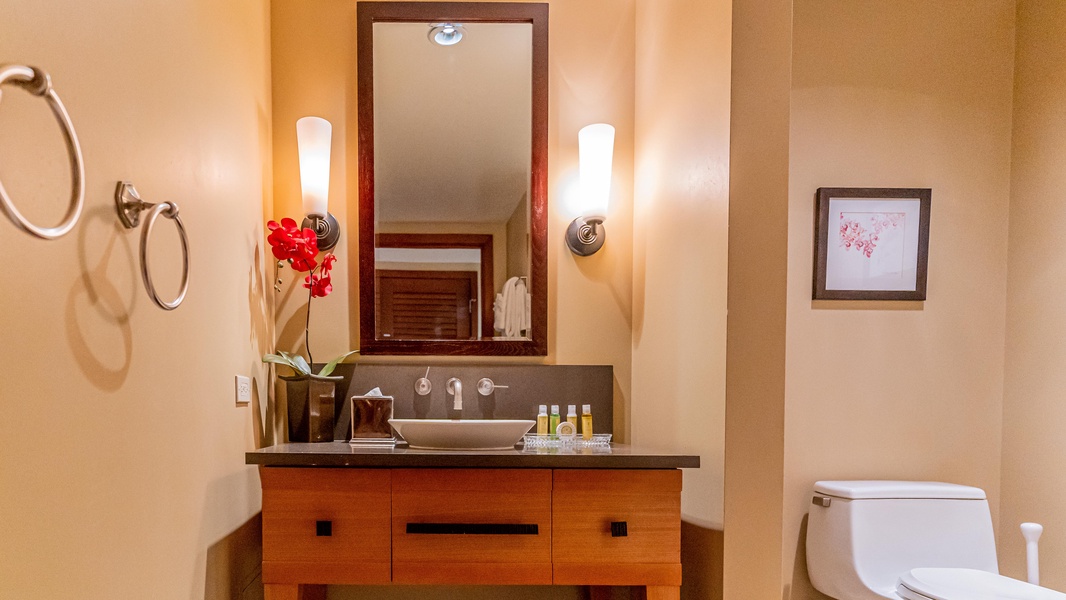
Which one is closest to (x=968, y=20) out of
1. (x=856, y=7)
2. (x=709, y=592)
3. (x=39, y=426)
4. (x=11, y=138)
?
(x=856, y=7)

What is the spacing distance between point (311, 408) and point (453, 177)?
948mm

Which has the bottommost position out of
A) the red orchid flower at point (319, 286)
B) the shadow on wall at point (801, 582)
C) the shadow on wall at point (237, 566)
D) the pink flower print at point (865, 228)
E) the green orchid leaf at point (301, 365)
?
the shadow on wall at point (801, 582)

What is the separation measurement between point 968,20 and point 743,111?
162cm

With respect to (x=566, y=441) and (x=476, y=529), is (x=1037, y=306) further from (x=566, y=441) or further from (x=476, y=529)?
(x=476, y=529)

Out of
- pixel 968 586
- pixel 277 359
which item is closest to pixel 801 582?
pixel 968 586

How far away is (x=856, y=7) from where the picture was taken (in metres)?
2.24

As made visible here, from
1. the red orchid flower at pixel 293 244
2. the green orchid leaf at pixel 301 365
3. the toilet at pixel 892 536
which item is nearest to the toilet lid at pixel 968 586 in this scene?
Result: the toilet at pixel 892 536

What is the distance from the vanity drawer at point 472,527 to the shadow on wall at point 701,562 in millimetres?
430

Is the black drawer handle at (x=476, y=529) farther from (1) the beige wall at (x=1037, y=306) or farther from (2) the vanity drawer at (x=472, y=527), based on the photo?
(1) the beige wall at (x=1037, y=306)

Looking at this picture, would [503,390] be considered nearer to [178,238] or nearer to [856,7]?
[178,238]

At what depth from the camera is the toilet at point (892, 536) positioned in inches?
78.3

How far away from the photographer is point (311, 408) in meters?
1.90

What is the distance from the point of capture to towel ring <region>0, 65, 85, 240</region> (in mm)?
678

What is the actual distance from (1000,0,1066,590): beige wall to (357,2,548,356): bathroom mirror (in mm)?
1814
